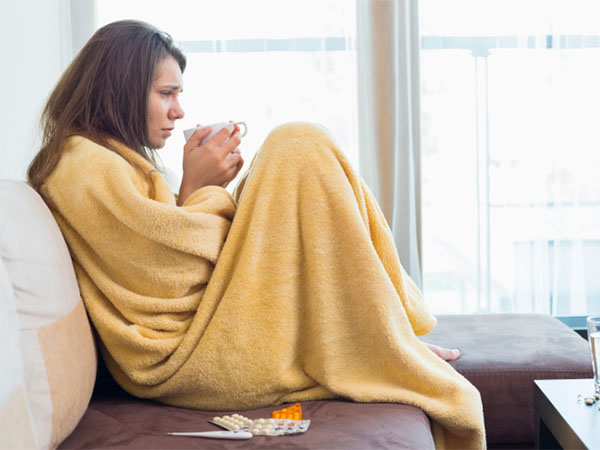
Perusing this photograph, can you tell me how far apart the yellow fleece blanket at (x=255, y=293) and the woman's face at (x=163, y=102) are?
21 centimetres

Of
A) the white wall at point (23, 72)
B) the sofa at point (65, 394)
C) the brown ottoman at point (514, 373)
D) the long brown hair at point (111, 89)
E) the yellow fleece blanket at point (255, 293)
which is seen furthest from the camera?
the white wall at point (23, 72)

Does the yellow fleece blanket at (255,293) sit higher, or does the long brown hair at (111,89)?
the long brown hair at (111,89)

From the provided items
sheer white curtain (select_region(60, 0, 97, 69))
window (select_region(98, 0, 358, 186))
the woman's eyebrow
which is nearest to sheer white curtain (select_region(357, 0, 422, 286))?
window (select_region(98, 0, 358, 186))

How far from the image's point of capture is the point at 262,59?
3.11 metres

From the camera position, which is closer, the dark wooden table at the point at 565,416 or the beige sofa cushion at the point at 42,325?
the beige sofa cushion at the point at 42,325

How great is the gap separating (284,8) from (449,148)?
39.6 inches

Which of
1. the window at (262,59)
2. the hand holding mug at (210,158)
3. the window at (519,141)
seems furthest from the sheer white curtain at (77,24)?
the hand holding mug at (210,158)

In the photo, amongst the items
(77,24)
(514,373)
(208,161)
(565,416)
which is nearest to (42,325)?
(208,161)

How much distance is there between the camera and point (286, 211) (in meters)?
1.28

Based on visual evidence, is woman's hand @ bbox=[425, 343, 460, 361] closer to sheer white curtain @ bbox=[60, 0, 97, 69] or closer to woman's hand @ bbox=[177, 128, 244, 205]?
woman's hand @ bbox=[177, 128, 244, 205]

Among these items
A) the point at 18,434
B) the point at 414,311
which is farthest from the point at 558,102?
the point at 18,434

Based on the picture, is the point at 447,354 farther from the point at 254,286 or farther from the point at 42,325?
the point at 42,325

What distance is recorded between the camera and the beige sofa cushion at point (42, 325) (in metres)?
0.94

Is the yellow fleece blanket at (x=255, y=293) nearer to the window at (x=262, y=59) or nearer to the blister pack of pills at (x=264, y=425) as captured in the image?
the blister pack of pills at (x=264, y=425)
